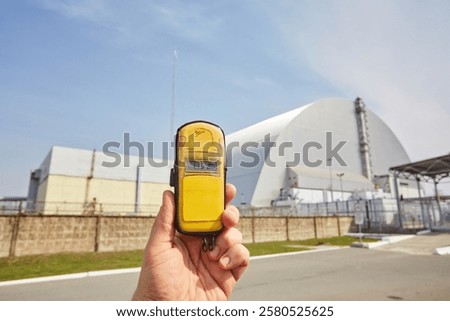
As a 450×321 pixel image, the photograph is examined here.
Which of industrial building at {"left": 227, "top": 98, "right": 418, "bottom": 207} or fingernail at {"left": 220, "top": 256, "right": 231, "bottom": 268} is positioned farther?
industrial building at {"left": 227, "top": 98, "right": 418, "bottom": 207}

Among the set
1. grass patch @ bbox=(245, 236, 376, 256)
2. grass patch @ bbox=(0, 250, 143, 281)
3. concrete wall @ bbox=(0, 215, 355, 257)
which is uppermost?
concrete wall @ bbox=(0, 215, 355, 257)

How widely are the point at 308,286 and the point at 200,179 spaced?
21.6 feet

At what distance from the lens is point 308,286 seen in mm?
7102

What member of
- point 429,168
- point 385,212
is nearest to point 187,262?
point 429,168

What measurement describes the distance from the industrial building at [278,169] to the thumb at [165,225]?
26907 millimetres

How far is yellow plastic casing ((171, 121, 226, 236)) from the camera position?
161 centimetres

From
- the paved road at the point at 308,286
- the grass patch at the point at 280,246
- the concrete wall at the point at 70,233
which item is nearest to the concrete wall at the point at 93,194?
the concrete wall at the point at 70,233

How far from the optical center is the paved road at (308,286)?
20.2 feet

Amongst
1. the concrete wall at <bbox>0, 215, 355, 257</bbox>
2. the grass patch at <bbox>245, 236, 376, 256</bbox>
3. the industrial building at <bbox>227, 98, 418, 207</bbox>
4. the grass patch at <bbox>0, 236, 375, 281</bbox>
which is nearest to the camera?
the grass patch at <bbox>0, 236, 375, 281</bbox>

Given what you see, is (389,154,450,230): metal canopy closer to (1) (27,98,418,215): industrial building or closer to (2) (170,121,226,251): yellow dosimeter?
(1) (27,98,418,215): industrial building

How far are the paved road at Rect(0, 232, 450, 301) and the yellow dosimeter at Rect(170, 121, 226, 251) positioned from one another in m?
5.20

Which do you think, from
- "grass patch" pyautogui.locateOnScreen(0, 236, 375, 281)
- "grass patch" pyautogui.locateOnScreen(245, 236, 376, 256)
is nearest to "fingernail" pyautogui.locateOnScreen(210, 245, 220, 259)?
"grass patch" pyautogui.locateOnScreen(0, 236, 375, 281)

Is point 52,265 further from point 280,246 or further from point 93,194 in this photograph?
point 93,194

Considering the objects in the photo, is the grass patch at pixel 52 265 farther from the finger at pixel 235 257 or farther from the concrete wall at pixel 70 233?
the finger at pixel 235 257
